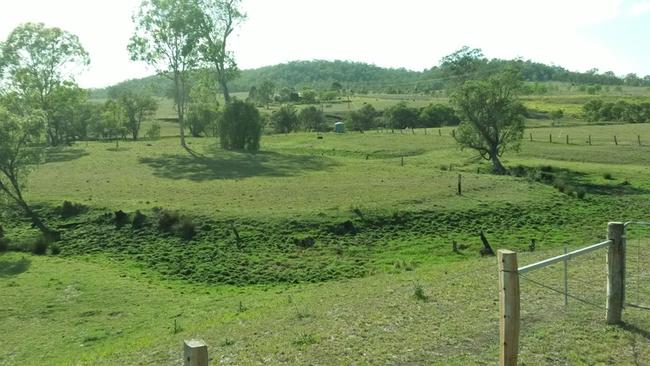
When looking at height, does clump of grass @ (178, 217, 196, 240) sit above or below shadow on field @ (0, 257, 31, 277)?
above

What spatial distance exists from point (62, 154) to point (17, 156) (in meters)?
35.1

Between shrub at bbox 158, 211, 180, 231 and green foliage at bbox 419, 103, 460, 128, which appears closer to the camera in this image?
shrub at bbox 158, 211, 180, 231

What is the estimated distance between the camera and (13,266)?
33.1 metres

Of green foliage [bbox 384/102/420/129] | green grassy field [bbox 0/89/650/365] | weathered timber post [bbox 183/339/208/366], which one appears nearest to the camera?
weathered timber post [bbox 183/339/208/366]

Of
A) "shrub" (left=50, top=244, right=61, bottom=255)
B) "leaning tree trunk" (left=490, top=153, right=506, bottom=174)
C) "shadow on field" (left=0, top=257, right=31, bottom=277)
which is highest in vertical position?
"leaning tree trunk" (left=490, top=153, right=506, bottom=174)

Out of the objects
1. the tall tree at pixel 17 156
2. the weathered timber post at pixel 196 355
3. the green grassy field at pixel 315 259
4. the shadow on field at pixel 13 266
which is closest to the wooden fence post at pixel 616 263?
the green grassy field at pixel 315 259

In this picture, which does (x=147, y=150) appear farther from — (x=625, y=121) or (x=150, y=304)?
(x=625, y=121)

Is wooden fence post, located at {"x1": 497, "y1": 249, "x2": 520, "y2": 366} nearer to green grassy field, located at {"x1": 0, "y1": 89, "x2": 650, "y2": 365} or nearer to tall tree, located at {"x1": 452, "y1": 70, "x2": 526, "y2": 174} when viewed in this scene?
green grassy field, located at {"x1": 0, "y1": 89, "x2": 650, "y2": 365}

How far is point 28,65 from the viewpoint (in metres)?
81.8

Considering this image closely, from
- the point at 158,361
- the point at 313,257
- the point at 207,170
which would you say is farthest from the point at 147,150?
the point at 158,361

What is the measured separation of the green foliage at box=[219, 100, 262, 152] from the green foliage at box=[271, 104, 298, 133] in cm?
4068

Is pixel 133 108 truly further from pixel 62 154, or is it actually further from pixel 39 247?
pixel 39 247

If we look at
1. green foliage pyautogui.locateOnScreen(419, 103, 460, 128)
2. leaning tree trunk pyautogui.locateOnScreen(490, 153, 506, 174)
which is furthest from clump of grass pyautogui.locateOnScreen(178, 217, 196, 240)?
green foliage pyautogui.locateOnScreen(419, 103, 460, 128)

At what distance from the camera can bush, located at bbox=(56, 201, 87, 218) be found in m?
41.8
